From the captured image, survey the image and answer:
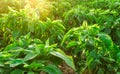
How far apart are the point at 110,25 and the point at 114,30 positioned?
0.08 m

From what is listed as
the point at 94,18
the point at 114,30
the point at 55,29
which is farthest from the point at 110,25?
the point at 55,29

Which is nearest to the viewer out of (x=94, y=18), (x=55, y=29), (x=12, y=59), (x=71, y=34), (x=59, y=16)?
(x=12, y=59)

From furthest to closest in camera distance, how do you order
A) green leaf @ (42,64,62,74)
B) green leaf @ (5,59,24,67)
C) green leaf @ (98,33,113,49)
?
green leaf @ (98,33,113,49) < green leaf @ (42,64,62,74) < green leaf @ (5,59,24,67)

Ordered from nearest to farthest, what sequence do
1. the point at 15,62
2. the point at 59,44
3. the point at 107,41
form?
1. the point at 15,62
2. the point at 107,41
3. the point at 59,44

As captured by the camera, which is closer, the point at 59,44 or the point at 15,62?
the point at 15,62

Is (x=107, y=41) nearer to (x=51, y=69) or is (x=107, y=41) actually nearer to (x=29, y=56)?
(x=51, y=69)

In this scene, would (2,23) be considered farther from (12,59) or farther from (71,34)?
(12,59)

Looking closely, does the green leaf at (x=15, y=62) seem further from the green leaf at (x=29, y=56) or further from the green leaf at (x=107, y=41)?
the green leaf at (x=107, y=41)

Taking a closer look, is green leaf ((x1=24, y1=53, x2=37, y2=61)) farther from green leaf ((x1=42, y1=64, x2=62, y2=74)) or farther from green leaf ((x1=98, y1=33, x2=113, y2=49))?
green leaf ((x1=98, y1=33, x2=113, y2=49))

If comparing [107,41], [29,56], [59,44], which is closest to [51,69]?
[29,56]

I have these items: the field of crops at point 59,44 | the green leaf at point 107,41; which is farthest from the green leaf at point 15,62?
the green leaf at point 107,41

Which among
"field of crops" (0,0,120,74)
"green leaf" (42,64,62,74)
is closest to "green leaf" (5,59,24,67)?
"field of crops" (0,0,120,74)

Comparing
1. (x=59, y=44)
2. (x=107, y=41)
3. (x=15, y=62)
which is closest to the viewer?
(x=15, y=62)

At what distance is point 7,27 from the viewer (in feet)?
12.1
